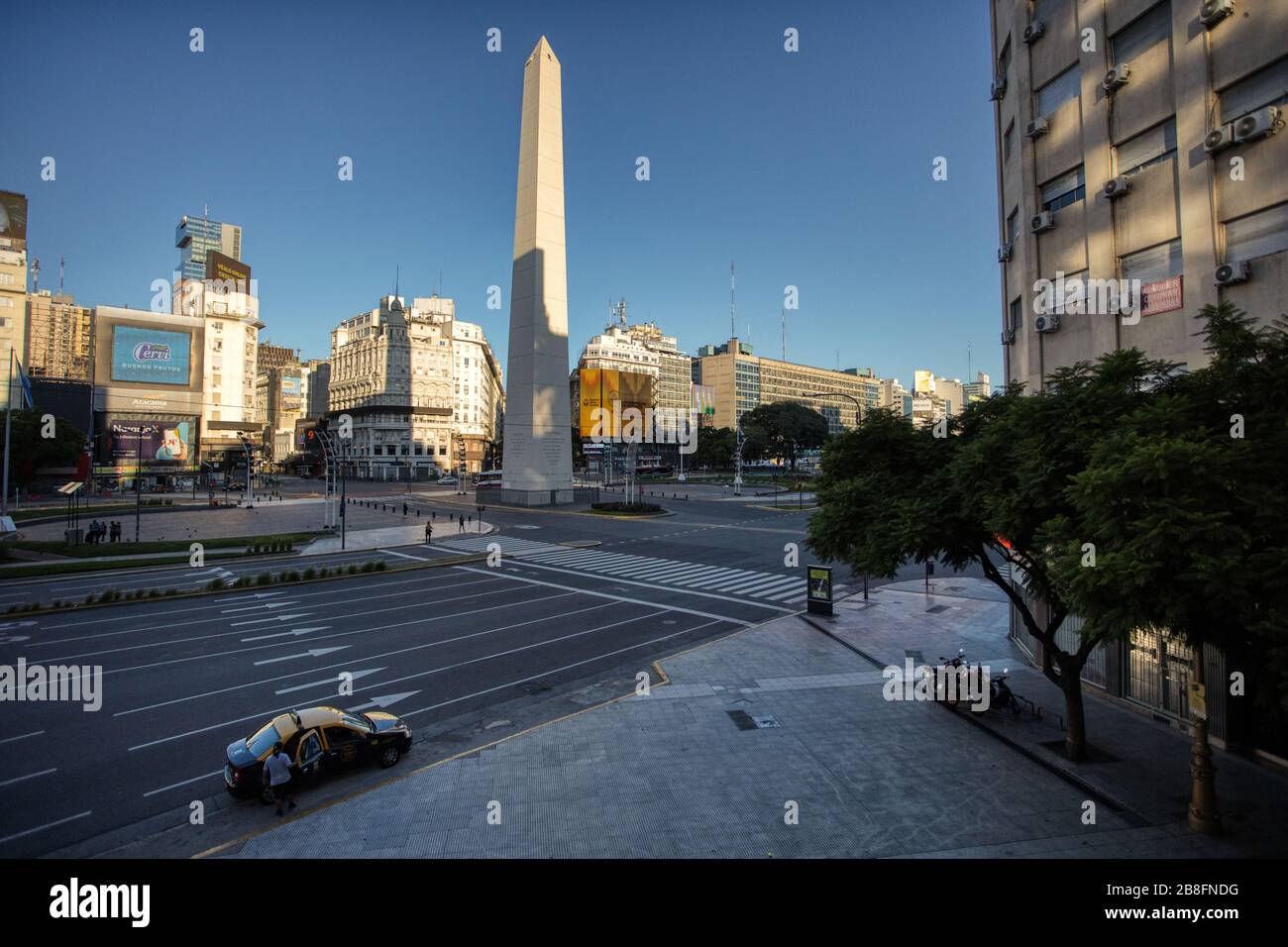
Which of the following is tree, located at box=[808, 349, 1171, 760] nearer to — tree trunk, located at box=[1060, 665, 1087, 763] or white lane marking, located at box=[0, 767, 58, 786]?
tree trunk, located at box=[1060, 665, 1087, 763]

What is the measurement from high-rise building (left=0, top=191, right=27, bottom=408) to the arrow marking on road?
104 m

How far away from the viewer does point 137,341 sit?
100 metres

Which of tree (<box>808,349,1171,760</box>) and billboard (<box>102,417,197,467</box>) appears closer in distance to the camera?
tree (<box>808,349,1171,760</box>)

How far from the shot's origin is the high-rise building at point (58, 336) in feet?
→ 457

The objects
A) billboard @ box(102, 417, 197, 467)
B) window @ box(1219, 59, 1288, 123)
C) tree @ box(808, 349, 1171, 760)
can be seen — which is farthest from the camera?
billboard @ box(102, 417, 197, 467)

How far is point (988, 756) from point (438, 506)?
6692 cm

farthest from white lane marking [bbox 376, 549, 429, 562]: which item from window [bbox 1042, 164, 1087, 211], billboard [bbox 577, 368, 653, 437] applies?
window [bbox 1042, 164, 1087, 211]

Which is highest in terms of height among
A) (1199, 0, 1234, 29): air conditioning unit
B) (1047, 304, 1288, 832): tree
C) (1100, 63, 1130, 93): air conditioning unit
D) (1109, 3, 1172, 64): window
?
(1109, 3, 1172, 64): window

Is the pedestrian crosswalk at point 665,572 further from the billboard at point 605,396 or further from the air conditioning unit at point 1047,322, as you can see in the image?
the billboard at point 605,396

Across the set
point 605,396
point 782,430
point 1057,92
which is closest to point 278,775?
point 1057,92

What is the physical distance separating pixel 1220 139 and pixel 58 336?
665ft

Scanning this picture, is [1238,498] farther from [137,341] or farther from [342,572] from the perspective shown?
[137,341]

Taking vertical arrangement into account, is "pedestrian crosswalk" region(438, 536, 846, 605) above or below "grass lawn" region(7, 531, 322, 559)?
below

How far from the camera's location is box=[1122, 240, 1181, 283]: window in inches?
519
